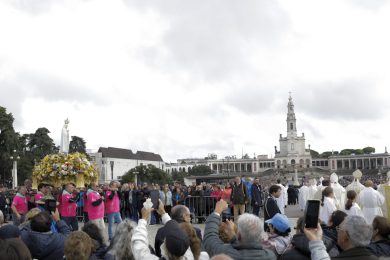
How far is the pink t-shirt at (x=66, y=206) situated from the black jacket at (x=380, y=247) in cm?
953

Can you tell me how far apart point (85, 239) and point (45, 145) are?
84.7 meters

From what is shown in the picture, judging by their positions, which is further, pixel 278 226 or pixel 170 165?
pixel 170 165

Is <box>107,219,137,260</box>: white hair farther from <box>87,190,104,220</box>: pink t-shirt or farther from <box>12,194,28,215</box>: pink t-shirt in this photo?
<box>12,194,28,215</box>: pink t-shirt

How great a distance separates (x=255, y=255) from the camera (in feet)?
15.7

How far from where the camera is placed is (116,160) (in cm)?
13588

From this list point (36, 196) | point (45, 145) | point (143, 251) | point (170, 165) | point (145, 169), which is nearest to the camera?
point (143, 251)

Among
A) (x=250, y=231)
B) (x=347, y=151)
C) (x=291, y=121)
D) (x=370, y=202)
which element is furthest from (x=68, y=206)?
(x=347, y=151)

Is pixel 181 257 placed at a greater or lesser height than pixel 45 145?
lesser

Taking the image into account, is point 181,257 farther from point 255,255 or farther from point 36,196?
point 36,196

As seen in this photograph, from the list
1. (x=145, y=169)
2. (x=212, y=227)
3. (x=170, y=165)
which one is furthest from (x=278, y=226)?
(x=170, y=165)

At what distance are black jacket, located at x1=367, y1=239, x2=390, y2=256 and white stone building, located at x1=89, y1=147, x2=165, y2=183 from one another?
11526 centimetres

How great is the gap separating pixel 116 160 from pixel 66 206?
124 m

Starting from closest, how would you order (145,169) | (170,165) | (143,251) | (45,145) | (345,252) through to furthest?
1. (345,252)
2. (143,251)
3. (45,145)
4. (145,169)
5. (170,165)

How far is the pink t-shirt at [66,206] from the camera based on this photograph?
1370 centimetres
